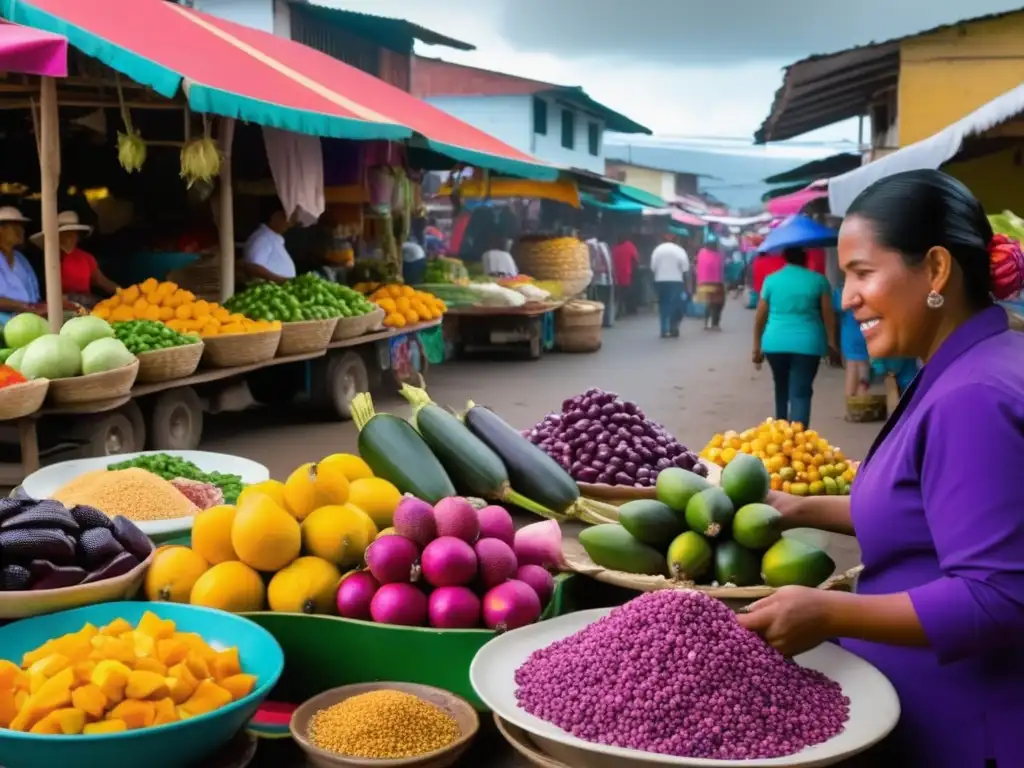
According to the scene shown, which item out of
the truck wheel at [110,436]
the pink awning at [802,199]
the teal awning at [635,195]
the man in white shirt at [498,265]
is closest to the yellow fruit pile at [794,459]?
the truck wheel at [110,436]

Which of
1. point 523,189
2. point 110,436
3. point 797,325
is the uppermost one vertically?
point 523,189

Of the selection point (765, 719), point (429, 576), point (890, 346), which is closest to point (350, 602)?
point (429, 576)

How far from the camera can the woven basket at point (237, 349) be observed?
8172 mm

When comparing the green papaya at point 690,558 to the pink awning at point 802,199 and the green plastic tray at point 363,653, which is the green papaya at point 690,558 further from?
the pink awning at point 802,199

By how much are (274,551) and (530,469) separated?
962mm

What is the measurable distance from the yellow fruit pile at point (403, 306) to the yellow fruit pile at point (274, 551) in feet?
28.6

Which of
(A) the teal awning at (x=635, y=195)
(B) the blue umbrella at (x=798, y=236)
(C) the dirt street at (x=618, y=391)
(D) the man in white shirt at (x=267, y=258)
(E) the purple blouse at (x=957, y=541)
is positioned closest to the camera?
(E) the purple blouse at (x=957, y=541)

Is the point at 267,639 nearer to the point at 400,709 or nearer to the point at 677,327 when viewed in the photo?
the point at 400,709

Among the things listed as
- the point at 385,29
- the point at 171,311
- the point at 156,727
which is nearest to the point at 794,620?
the point at 156,727

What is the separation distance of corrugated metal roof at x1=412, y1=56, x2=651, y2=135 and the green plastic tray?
88.0 ft

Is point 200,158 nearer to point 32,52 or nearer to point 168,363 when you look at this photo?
point 168,363

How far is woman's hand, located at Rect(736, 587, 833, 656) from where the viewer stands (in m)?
1.82

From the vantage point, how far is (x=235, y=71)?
30.6ft

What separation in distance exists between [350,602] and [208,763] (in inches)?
18.3
